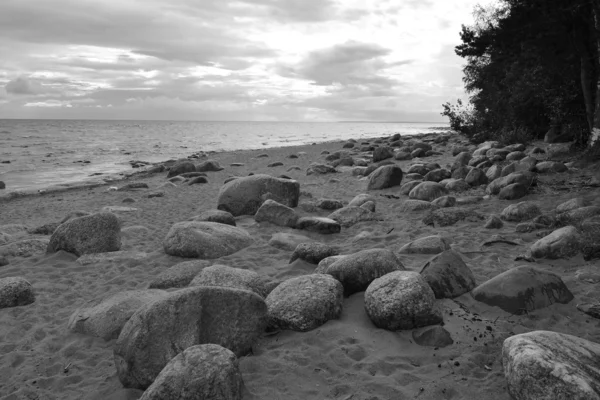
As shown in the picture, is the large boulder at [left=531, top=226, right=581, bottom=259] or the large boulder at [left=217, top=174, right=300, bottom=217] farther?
the large boulder at [left=217, top=174, right=300, bottom=217]

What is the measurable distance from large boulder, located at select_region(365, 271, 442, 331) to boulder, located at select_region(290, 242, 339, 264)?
6.08ft

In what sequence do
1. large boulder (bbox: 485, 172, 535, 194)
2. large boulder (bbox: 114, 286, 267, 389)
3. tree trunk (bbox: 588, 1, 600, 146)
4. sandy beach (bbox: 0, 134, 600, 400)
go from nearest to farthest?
sandy beach (bbox: 0, 134, 600, 400)
large boulder (bbox: 114, 286, 267, 389)
large boulder (bbox: 485, 172, 535, 194)
tree trunk (bbox: 588, 1, 600, 146)

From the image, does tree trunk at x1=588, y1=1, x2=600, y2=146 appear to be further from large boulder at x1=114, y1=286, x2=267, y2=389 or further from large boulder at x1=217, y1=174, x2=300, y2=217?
large boulder at x1=114, y1=286, x2=267, y2=389

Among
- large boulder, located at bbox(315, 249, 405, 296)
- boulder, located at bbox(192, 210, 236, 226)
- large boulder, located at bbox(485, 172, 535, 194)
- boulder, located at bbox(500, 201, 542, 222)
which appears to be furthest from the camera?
large boulder, located at bbox(485, 172, 535, 194)

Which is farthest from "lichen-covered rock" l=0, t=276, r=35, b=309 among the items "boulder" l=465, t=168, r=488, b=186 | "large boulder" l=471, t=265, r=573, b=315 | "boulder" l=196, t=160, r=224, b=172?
"boulder" l=196, t=160, r=224, b=172

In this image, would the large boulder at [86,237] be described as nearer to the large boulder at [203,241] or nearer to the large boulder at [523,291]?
the large boulder at [203,241]

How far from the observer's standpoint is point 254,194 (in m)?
10.3

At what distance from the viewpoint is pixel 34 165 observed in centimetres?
2516

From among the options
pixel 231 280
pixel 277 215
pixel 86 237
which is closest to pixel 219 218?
pixel 277 215

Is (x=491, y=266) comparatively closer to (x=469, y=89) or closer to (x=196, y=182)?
(x=196, y=182)

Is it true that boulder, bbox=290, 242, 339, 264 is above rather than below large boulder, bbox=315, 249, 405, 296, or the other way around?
below

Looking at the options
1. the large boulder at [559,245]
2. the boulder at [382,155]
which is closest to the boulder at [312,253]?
the large boulder at [559,245]

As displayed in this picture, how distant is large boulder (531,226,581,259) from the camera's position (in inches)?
223

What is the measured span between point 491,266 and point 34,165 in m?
26.5
